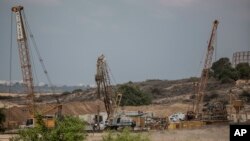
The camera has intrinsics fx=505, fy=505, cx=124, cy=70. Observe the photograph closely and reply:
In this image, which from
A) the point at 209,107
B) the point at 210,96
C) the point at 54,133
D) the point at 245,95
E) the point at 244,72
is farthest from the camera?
the point at 244,72

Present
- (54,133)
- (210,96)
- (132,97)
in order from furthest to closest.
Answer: (132,97) < (210,96) < (54,133)

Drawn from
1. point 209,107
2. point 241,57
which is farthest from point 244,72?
point 209,107

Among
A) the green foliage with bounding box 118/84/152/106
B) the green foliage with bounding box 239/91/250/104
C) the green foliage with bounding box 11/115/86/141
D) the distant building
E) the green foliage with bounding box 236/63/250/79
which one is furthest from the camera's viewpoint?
the distant building

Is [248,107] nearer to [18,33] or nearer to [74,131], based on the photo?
[18,33]

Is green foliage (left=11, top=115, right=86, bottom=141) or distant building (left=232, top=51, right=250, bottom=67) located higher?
distant building (left=232, top=51, right=250, bottom=67)

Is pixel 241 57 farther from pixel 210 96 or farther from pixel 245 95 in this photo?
pixel 245 95

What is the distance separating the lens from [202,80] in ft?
290

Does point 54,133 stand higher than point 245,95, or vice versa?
point 245,95

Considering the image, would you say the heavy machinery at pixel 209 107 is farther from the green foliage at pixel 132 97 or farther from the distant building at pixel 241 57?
the distant building at pixel 241 57

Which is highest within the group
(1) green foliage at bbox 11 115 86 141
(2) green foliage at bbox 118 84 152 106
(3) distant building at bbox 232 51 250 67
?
(3) distant building at bbox 232 51 250 67

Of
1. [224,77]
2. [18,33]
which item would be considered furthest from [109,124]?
[224,77]

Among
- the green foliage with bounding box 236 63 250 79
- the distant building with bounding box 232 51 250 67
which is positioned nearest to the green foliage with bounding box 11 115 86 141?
the green foliage with bounding box 236 63 250 79

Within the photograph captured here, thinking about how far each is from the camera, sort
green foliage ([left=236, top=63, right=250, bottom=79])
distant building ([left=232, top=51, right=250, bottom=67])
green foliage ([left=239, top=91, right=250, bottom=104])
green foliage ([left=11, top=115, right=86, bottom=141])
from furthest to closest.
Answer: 1. distant building ([left=232, top=51, right=250, bottom=67])
2. green foliage ([left=236, top=63, right=250, bottom=79])
3. green foliage ([left=239, top=91, right=250, bottom=104])
4. green foliage ([left=11, top=115, right=86, bottom=141])

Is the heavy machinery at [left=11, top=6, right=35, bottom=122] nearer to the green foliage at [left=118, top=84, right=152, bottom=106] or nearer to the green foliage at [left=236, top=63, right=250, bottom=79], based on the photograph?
the green foliage at [left=118, top=84, right=152, bottom=106]
